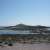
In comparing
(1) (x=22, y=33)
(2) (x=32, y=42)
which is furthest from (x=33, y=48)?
(1) (x=22, y=33)

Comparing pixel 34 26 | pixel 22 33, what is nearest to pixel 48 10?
pixel 34 26

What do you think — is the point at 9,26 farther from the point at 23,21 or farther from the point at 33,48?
the point at 33,48

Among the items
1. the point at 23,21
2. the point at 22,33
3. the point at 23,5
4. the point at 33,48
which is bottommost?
the point at 33,48

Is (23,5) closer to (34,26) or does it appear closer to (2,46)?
(34,26)

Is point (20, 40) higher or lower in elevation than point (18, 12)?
lower

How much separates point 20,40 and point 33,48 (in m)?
0.34

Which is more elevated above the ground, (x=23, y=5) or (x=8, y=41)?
(x=23, y=5)

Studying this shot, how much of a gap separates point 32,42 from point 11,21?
0.67 metres

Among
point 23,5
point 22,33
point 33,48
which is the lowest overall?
point 33,48

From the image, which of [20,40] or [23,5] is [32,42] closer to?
[20,40]

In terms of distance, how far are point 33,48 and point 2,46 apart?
0.70 m

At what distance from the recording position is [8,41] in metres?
3.62

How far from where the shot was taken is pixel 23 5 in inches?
145

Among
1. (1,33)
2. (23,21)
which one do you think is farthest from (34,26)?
(1,33)
